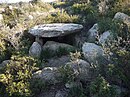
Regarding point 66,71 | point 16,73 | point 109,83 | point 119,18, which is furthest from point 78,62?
point 119,18

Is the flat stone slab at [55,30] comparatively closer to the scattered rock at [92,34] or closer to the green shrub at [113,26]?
the scattered rock at [92,34]

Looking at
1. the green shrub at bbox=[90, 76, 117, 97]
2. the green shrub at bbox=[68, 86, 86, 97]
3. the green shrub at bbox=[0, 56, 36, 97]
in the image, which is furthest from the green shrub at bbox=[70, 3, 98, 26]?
the green shrub at bbox=[90, 76, 117, 97]

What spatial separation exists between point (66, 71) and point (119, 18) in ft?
12.3

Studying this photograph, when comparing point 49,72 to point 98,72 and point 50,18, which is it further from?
point 50,18

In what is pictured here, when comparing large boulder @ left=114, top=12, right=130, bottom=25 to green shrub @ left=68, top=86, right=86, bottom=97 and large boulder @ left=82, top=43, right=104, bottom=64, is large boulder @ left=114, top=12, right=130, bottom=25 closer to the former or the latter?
large boulder @ left=82, top=43, right=104, bottom=64

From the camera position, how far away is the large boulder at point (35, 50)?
456 inches

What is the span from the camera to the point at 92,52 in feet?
34.0

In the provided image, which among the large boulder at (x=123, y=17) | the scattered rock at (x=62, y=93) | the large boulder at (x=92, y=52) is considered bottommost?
the scattered rock at (x=62, y=93)

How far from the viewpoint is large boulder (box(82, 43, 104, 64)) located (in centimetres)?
994

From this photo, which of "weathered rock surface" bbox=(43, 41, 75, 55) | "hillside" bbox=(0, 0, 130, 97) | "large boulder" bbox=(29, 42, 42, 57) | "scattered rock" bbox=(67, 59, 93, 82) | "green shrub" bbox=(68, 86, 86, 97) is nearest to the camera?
"green shrub" bbox=(68, 86, 86, 97)

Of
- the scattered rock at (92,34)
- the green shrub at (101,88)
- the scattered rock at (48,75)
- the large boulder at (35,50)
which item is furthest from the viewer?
the scattered rock at (92,34)

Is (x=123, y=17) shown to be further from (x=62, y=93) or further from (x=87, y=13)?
(x=62, y=93)

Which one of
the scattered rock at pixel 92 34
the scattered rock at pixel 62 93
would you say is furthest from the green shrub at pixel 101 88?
the scattered rock at pixel 92 34

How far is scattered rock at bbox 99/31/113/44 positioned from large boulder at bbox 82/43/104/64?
19.3 inches
